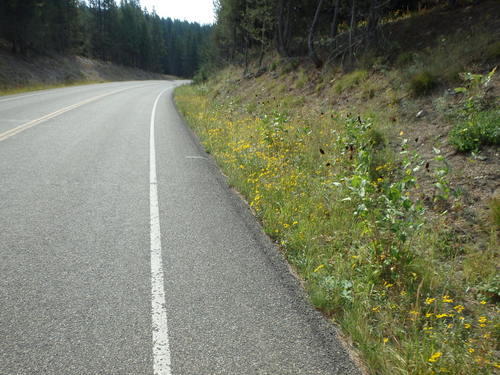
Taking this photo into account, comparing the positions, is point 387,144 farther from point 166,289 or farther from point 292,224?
point 166,289

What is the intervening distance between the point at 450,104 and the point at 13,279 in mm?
7722

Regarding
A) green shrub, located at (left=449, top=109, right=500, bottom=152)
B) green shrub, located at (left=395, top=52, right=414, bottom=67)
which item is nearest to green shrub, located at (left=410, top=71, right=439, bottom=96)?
green shrub, located at (left=395, top=52, right=414, bottom=67)

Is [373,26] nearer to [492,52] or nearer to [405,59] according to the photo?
[405,59]

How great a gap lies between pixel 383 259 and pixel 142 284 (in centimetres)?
267

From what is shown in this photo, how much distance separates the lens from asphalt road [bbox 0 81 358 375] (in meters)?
2.64

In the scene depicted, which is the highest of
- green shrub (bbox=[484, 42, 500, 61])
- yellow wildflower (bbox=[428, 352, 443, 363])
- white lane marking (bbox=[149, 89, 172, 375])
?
green shrub (bbox=[484, 42, 500, 61])

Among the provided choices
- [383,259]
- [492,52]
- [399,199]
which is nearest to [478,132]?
[399,199]

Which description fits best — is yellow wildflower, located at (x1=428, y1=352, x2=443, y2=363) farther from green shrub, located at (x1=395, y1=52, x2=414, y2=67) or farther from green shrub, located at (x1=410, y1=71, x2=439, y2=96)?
green shrub, located at (x1=395, y1=52, x2=414, y2=67)

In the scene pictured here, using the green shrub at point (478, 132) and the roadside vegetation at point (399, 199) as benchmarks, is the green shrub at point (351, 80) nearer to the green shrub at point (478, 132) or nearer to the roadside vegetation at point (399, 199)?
the roadside vegetation at point (399, 199)

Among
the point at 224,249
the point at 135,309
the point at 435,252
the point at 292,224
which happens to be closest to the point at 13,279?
the point at 135,309

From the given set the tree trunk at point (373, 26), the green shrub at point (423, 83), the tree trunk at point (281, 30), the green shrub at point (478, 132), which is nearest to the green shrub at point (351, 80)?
the tree trunk at point (373, 26)

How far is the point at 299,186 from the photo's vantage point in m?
5.94

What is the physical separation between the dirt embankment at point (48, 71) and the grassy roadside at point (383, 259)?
90.0ft

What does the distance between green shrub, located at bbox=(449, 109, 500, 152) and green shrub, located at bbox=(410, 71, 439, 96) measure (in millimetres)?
2089
